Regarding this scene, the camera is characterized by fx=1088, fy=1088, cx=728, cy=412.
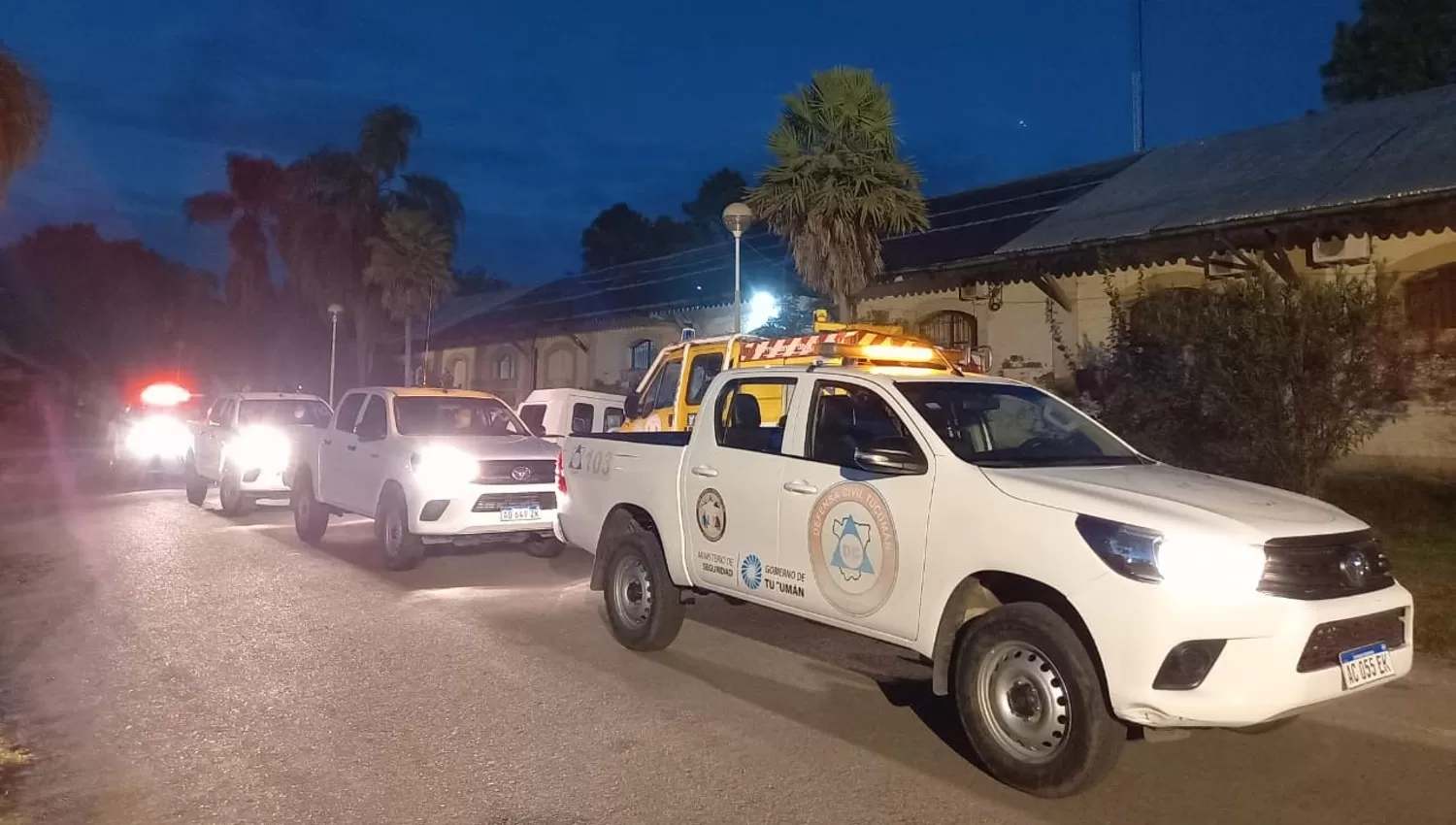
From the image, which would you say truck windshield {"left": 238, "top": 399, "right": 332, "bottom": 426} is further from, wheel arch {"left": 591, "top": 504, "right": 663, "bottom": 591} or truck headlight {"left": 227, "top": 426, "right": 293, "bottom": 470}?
wheel arch {"left": 591, "top": 504, "right": 663, "bottom": 591}

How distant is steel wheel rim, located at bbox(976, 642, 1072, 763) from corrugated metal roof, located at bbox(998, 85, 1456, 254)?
968cm

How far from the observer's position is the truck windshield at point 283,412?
1608 centimetres

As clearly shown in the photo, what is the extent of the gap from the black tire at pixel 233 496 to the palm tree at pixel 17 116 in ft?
16.1

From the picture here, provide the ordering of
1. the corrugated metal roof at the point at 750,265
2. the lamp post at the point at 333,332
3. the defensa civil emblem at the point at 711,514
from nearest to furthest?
the defensa civil emblem at the point at 711,514, the corrugated metal roof at the point at 750,265, the lamp post at the point at 333,332

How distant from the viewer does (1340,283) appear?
10164 mm

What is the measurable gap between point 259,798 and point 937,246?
50.3 ft

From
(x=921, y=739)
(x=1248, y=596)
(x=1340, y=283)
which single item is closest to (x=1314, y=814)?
(x=1248, y=596)

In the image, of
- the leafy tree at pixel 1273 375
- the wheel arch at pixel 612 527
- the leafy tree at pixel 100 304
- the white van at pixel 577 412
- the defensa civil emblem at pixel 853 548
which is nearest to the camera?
the defensa civil emblem at pixel 853 548

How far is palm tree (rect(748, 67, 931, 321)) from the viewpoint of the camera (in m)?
14.7

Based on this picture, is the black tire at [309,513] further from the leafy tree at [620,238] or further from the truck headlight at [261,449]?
the leafy tree at [620,238]

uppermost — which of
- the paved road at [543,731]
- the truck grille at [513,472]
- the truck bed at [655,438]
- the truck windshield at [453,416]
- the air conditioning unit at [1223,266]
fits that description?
the air conditioning unit at [1223,266]

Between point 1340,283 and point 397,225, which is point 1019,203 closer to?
point 1340,283

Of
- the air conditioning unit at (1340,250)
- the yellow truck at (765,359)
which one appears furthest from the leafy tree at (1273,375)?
the yellow truck at (765,359)

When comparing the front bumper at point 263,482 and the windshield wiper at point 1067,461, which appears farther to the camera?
the front bumper at point 263,482
